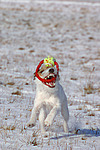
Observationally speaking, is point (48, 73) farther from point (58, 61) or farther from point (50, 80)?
point (58, 61)

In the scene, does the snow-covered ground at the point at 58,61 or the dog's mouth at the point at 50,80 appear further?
the snow-covered ground at the point at 58,61

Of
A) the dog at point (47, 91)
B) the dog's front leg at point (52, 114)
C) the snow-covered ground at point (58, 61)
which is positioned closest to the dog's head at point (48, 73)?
the dog at point (47, 91)

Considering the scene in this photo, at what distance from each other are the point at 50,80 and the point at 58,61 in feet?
27.6

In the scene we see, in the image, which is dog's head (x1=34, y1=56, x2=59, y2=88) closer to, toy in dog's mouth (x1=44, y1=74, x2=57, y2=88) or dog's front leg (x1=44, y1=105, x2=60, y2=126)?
toy in dog's mouth (x1=44, y1=74, x2=57, y2=88)

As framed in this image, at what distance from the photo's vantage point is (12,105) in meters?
6.58

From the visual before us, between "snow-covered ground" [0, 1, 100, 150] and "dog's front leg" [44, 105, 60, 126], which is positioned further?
"snow-covered ground" [0, 1, 100, 150]

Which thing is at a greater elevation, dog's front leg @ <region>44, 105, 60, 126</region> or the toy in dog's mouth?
the toy in dog's mouth

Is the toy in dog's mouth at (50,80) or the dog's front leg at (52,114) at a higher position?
the toy in dog's mouth at (50,80)

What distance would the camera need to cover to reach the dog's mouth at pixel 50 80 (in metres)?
4.23

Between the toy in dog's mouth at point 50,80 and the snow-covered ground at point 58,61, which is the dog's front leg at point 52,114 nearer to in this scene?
the toy in dog's mouth at point 50,80

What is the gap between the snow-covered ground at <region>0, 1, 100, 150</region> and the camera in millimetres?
4734

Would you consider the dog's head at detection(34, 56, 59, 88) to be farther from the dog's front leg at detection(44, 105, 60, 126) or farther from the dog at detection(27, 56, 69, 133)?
the dog's front leg at detection(44, 105, 60, 126)

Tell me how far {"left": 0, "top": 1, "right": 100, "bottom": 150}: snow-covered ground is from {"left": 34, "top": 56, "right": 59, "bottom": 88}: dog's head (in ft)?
3.12

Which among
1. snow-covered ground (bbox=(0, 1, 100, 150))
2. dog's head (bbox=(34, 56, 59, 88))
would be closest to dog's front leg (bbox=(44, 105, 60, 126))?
dog's head (bbox=(34, 56, 59, 88))
